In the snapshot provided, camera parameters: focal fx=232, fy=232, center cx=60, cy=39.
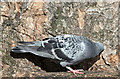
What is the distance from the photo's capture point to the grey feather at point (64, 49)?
3.94 metres

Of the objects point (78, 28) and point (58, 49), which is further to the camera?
point (78, 28)

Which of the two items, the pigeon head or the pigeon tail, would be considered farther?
the pigeon head

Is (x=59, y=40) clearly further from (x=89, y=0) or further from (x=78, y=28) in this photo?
(x=89, y=0)

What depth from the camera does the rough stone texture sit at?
174 inches

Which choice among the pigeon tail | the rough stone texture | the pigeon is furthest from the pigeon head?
the pigeon tail

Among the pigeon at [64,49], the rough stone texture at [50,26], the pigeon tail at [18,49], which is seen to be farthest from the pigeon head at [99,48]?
the pigeon tail at [18,49]

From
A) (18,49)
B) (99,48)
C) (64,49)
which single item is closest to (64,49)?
(64,49)

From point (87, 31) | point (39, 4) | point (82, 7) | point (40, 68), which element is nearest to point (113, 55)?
point (87, 31)

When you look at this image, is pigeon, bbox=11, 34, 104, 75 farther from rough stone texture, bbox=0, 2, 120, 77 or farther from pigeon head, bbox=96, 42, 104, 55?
rough stone texture, bbox=0, 2, 120, 77

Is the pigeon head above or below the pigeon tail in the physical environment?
below

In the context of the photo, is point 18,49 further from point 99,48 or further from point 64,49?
point 99,48

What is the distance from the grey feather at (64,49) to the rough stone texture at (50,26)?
0.42 metres

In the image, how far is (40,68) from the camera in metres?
4.57

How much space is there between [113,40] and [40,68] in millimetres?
1551
